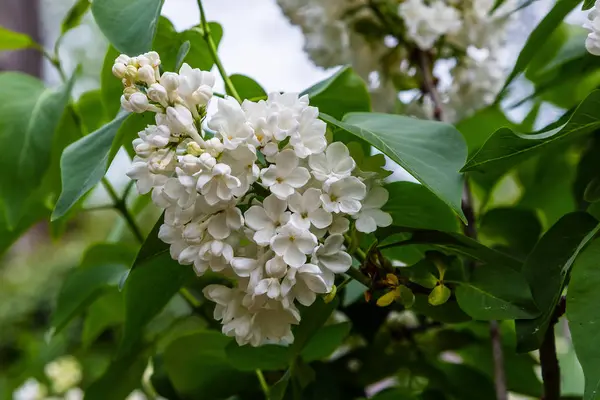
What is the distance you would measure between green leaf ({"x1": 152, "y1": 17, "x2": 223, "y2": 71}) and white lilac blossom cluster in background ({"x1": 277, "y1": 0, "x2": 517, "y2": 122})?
140 mm

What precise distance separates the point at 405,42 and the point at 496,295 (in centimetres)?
23

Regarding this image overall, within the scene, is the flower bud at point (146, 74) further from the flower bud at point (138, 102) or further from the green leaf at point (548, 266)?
the green leaf at point (548, 266)

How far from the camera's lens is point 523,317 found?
0.26m

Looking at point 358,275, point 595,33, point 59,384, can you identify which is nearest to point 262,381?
point 358,275

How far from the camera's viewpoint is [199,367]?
0.37m

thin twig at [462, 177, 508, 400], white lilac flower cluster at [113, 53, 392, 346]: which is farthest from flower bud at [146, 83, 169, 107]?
thin twig at [462, 177, 508, 400]

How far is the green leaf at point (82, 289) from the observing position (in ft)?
1.32

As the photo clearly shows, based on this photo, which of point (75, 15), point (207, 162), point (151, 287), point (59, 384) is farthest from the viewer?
point (59, 384)

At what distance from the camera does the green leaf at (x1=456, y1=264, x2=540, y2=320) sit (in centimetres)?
26

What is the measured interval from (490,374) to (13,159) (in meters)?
0.32

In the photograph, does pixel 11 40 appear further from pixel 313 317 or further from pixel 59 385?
pixel 59 385

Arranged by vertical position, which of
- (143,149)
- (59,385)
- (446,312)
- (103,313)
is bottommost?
(59,385)

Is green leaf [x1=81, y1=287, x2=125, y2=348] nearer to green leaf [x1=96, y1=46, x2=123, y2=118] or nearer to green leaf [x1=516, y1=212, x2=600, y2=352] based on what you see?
green leaf [x1=96, y1=46, x2=123, y2=118]

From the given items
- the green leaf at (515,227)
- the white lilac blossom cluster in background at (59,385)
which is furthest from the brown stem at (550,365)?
the white lilac blossom cluster in background at (59,385)
